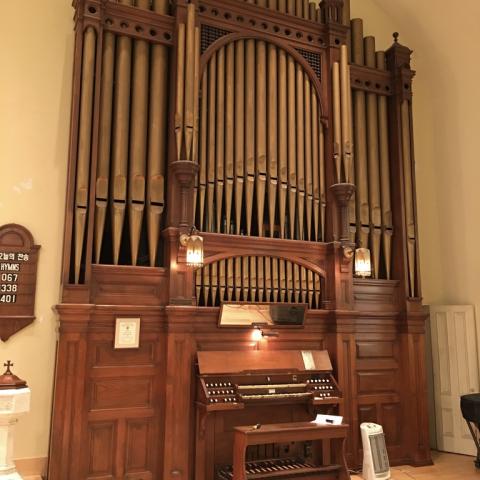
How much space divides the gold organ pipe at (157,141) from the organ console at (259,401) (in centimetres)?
131

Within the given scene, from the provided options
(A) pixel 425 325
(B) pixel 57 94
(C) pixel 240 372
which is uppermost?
(B) pixel 57 94

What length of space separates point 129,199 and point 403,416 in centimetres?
378

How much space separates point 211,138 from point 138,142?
755 millimetres

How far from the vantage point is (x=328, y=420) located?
204 inches

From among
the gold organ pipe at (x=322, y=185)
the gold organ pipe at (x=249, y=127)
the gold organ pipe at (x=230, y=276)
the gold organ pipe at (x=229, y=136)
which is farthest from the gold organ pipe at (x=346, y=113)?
the gold organ pipe at (x=230, y=276)

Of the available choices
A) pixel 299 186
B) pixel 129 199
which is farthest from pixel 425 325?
pixel 129 199

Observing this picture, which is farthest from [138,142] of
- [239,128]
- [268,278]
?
[268,278]

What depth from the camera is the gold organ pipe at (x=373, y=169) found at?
6.36 m

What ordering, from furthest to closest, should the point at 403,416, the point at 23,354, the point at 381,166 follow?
the point at 381,166 < the point at 403,416 < the point at 23,354

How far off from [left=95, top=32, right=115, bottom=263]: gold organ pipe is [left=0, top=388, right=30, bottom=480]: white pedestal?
4.47 ft

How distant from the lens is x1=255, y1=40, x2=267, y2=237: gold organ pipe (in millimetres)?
5676

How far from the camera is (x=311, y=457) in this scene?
548 centimetres

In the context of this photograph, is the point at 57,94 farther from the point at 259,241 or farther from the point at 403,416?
the point at 403,416

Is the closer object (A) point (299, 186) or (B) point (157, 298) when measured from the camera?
(B) point (157, 298)
